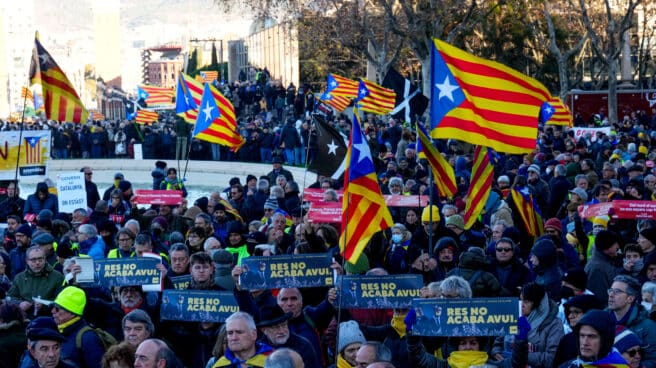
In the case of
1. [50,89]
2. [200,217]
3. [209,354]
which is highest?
[50,89]

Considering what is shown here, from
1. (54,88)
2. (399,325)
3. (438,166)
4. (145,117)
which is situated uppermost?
(145,117)

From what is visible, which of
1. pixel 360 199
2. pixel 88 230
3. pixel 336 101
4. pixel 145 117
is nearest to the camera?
pixel 360 199

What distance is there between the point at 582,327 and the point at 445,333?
91 centimetres

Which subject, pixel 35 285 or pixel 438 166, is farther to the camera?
pixel 438 166

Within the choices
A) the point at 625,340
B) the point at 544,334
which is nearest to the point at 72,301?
the point at 544,334

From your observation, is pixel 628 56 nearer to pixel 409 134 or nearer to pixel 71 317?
pixel 409 134

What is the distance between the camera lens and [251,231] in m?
13.1

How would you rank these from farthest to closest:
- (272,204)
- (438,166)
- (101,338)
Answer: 1. (272,204)
2. (438,166)
3. (101,338)

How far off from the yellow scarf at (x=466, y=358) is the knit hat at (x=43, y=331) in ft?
7.68

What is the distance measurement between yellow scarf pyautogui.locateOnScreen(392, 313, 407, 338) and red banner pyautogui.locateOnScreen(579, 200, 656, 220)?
4847 millimetres

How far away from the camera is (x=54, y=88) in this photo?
57.8ft

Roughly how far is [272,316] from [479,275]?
1.96 m

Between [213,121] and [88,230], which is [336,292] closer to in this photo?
[88,230]

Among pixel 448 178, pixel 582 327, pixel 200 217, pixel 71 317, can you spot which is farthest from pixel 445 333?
pixel 200 217
